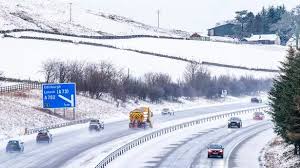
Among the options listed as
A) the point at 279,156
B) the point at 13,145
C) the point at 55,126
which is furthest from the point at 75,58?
the point at 279,156

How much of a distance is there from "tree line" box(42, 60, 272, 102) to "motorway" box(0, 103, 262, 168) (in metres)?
22.7

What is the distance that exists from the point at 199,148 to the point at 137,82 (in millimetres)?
64151

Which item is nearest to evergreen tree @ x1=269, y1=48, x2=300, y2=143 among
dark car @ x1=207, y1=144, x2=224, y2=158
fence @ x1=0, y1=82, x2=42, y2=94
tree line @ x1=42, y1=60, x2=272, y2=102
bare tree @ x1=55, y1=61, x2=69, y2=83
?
dark car @ x1=207, y1=144, x2=224, y2=158

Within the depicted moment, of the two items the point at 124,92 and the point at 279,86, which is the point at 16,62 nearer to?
the point at 124,92

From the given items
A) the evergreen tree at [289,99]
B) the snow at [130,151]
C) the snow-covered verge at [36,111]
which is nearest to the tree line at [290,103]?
the evergreen tree at [289,99]

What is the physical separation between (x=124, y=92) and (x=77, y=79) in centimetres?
895

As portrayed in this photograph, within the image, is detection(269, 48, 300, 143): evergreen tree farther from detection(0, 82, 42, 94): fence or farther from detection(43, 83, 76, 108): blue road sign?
detection(0, 82, 42, 94): fence

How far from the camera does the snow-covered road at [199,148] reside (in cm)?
5569

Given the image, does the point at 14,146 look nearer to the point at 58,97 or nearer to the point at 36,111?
the point at 58,97

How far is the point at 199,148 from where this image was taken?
67375 mm

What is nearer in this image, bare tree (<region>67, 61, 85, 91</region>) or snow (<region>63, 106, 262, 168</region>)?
snow (<region>63, 106, 262, 168</region>)

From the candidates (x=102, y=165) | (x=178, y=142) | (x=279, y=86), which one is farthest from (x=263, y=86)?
(x=102, y=165)

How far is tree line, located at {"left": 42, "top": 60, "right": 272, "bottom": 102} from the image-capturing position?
118m

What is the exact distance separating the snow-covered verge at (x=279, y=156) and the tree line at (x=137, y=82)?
51118mm
